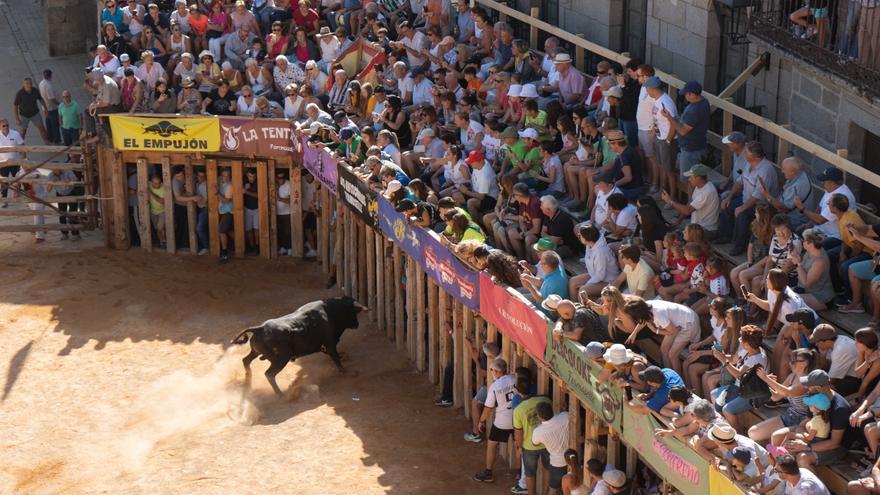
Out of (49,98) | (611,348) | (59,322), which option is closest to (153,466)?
(59,322)

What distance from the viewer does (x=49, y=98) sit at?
2920 centimetres

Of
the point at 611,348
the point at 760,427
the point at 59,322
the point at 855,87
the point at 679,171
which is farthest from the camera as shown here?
the point at 59,322

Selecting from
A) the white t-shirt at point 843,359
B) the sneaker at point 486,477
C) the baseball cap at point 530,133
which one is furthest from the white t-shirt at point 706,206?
the sneaker at point 486,477

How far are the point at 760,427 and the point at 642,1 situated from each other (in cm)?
1121

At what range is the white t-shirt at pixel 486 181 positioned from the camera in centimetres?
2075

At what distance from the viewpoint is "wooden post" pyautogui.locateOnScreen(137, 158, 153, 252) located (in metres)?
25.8

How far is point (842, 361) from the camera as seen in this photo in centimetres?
1403

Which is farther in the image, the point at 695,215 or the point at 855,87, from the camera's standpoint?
the point at 695,215

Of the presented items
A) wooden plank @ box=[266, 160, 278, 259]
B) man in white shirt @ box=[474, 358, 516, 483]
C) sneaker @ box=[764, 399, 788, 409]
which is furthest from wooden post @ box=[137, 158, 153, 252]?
sneaker @ box=[764, 399, 788, 409]

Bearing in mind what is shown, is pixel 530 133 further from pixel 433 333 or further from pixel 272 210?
pixel 272 210

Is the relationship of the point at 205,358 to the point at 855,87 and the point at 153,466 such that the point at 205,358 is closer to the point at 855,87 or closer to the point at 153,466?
the point at 153,466

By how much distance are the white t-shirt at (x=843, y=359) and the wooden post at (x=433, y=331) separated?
7316mm

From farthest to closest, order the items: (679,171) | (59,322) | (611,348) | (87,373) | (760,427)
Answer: (59,322)
(87,373)
(679,171)
(611,348)
(760,427)

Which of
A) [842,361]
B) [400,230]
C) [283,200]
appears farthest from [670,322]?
[283,200]
